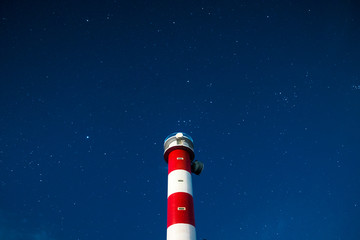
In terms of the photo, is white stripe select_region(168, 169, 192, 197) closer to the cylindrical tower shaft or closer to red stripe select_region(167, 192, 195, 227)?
the cylindrical tower shaft

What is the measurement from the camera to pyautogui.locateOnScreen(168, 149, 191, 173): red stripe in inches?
308

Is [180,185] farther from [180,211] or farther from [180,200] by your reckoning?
[180,211]

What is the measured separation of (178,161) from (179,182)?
708 millimetres

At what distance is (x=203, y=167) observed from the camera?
8.36 metres

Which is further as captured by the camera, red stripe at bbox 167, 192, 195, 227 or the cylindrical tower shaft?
red stripe at bbox 167, 192, 195, 227

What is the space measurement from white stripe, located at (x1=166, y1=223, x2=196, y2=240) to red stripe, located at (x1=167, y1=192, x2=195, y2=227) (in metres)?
0.10

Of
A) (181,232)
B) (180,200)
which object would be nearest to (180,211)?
(180,200)

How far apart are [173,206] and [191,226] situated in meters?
0.62

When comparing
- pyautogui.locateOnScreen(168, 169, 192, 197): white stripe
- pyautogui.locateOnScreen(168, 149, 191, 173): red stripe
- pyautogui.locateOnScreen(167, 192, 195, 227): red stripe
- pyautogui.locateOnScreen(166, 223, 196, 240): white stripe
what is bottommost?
pyautogui.locateOnScreen(166, 223, 196, 240): white stripe

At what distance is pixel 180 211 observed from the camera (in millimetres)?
6844

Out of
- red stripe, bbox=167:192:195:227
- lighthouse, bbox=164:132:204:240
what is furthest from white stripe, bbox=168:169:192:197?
Answer: red stripe, bbox=167:192:195:227

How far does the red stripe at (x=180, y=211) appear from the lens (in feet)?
22.1

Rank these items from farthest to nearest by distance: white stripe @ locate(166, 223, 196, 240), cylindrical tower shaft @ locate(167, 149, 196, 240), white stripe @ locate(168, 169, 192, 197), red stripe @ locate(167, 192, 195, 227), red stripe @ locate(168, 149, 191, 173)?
red stripe @ locate(168, 149, 191, 173) < white stripe @ locate(168, 169, 192, 197) < red stripe @ locate(167, 192, 195, 227) < cylindrical tower shaft @ locate(167, 149, 196, 240) < white stripe @ locate(166, 223, 196, 240)

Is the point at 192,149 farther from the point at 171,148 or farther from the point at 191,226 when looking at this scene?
the point at 191,226
